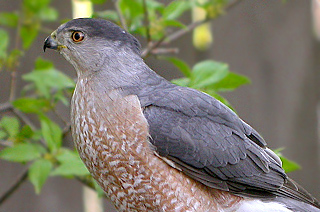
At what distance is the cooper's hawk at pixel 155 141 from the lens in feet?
7.72

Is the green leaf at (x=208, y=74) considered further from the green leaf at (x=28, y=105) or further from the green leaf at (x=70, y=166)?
the green leaf at (x=28, y=105)

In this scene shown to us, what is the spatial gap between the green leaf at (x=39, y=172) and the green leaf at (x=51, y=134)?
84 mm

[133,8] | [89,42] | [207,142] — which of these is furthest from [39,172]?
[133,8]

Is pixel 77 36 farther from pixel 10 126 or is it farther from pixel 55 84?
pixel 10 126

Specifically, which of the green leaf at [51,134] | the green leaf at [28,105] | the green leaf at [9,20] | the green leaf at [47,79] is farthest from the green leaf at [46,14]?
the green leaf at [51,134]

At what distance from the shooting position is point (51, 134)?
2785 mm

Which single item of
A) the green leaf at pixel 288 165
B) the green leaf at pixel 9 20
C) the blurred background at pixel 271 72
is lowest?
the green leaf at pixel 9 20

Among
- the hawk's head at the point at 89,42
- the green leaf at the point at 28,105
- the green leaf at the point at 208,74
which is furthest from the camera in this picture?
the green leaf at the point at 28,105

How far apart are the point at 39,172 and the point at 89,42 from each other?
646 mm

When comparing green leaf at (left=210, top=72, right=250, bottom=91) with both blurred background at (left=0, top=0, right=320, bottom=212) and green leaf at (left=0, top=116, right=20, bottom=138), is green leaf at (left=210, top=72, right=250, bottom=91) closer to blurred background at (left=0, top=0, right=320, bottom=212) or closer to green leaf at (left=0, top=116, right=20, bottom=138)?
green leaf at (left=0, top=116, right=20, bottom=138)

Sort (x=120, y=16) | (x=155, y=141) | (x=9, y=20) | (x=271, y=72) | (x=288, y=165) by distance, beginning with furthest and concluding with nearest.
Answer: (x=271, y=72)
(x=9, y=20)
(x=120, y=16)
(x=288, y=165)
(x=155, y=141)

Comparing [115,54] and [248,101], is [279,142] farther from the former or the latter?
[115,54]

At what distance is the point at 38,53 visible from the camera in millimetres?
4094

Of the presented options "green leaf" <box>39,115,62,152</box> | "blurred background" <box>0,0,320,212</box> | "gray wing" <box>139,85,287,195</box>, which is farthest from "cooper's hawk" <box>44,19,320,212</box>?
"blurred background" <box>0,0,320,212</box>
